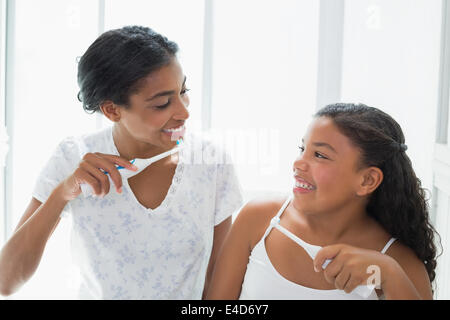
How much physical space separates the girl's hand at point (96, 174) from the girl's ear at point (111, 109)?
5.3 inches

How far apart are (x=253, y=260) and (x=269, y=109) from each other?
76 cm

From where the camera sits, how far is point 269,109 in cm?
165

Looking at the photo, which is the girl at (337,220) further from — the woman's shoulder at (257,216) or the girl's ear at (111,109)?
the girl's ear at (111,109)

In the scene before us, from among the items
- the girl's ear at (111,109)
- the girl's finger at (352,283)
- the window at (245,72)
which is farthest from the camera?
the window at (245,72)

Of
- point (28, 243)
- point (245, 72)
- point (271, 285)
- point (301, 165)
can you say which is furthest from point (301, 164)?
point (245, 72)

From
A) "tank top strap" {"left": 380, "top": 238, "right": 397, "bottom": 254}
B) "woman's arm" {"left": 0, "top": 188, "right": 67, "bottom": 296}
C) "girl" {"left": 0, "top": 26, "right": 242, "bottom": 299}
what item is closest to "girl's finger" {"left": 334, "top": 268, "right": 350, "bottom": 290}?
"tank top strap" {"left": 380, "top": 238, "right": 397, "bottom": 254}

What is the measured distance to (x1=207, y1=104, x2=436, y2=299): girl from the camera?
3.07ft

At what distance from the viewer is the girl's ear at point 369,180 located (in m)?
0.94

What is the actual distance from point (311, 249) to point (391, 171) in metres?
0.23

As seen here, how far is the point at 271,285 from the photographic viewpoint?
0.97 meters

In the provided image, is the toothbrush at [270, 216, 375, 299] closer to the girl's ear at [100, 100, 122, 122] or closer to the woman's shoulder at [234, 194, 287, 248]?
the woman's shoulder at [234, 194, 287, 248]

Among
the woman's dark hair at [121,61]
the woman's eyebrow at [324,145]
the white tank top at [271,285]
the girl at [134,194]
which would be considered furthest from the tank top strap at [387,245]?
the woman's dark hair at [121,61]
